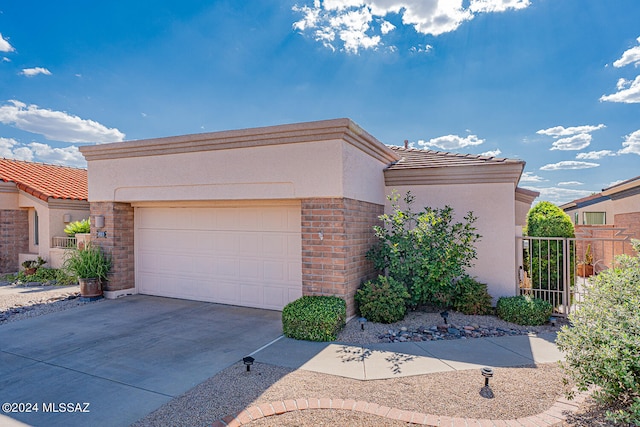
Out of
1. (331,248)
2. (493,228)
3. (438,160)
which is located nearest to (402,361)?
(331,248)

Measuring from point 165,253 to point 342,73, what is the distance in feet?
26.8

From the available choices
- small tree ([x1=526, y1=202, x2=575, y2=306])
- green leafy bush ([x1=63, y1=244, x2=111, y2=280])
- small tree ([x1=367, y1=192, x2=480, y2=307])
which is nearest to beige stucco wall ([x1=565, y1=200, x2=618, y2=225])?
small tree ([x1=526, y1=202, x2=575, y2=306])

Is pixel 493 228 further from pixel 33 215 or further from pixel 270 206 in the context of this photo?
pixel 33 215

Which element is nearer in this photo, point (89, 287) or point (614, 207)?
point (89, 287)

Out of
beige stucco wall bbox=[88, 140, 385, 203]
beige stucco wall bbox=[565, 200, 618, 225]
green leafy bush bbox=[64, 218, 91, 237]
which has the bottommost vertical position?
green leafy bush bbox=[64, 218, 91, 237]

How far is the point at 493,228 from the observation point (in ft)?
28.2

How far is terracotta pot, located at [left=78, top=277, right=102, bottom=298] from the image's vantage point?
31.3ft

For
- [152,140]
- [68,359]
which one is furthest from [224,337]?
[152,140]

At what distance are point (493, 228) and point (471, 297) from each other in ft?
6.17

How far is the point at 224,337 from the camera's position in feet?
21.6

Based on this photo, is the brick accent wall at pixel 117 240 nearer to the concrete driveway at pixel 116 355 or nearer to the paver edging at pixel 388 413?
the concrete driveway at pixel 116 355

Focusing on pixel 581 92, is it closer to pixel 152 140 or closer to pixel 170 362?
pixel 152 140

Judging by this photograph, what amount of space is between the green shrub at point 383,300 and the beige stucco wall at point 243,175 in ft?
6.90

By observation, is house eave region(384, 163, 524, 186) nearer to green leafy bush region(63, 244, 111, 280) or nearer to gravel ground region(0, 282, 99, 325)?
green leafy bush region(63, 244, 111, 280)
